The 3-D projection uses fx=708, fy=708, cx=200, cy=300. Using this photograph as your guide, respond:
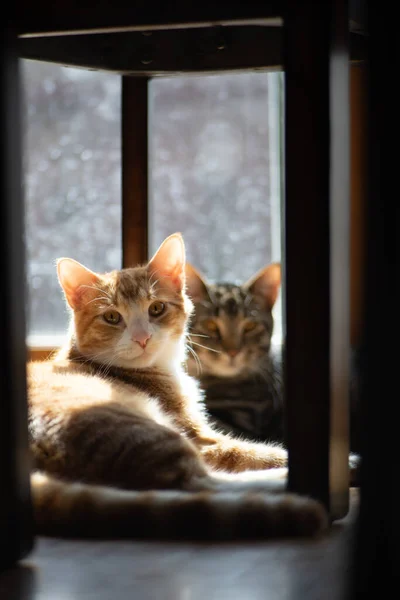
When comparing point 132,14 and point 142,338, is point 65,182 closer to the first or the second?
point 142,338

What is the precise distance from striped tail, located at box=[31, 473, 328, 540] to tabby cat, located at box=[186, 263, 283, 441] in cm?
100

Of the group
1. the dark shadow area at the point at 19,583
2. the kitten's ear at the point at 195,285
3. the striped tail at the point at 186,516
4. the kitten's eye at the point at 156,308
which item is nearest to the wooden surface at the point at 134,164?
the kitten's eye at the point at 156,308

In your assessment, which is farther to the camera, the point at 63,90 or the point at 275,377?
the point at 63,90

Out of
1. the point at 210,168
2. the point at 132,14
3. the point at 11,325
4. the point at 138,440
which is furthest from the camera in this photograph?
the point at 210,168

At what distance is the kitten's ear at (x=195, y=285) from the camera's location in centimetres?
191

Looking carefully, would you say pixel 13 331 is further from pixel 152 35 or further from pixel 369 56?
pixel 152 35

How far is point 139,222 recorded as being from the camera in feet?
4.95

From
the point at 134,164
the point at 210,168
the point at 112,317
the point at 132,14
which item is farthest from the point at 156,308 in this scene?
the point at 210,168

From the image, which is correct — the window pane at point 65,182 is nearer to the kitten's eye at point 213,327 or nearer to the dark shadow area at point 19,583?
the kitten's eye at point 213,327

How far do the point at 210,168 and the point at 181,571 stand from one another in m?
1.83

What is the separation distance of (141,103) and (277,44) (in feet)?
1.10

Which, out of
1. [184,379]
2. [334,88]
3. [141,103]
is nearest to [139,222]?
[141,103]

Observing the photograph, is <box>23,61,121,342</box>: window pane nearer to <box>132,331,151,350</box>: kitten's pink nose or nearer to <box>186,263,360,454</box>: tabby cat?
<box>186,263,360,454</box>: tabby cat

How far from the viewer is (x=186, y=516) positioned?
2.55ft
